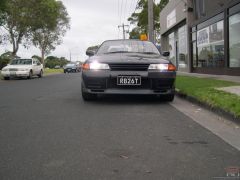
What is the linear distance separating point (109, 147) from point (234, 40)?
1282 cm

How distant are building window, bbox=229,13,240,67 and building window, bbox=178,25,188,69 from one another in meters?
8.96

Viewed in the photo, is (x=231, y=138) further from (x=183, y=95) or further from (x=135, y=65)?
(x=183, y=95)

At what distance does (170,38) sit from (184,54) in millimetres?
7638

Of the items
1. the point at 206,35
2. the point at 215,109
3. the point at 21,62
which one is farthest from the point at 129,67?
the point at 21,62

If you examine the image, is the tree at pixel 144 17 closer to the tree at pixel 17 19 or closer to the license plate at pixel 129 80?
the tree at pixel 17 19

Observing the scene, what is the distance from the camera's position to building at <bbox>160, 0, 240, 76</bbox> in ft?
50.3

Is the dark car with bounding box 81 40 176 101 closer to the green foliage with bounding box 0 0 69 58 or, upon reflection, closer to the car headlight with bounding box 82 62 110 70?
the car headlight with bounding box 82 62 110 70

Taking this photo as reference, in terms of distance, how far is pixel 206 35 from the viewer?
19.1 m

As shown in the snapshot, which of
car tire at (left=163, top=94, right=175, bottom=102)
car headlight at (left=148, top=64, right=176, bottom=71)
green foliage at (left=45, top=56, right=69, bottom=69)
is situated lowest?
car tire at (left=163, top=94, right=175, bottom=102)

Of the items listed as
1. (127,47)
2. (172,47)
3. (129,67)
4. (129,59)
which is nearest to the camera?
(129,67)

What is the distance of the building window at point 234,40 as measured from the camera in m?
14.8

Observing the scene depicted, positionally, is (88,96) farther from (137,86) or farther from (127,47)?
(127,47)

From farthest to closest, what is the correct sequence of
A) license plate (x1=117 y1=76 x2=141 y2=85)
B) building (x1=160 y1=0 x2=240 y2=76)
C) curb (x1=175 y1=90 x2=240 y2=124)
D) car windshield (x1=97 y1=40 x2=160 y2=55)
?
1. building (x1=160 y1=0 x2=240 y2=76)
2. car windshield (x1=97 y1=40 x2=160 y2=55)
3. license plate (x1=117 y1=76 x2=141 y2=85)
4. curb (x1=175 y1=90 x2=240 y2=124)

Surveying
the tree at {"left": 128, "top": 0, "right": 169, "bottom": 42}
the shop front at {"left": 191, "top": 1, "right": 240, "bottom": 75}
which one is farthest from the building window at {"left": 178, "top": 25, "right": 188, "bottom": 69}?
the tree at {"left": 128, "top": 0, "right": 169, "bottom": 42}
